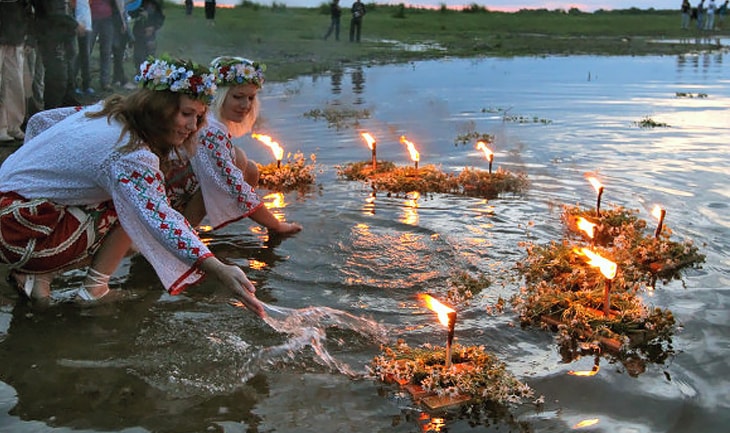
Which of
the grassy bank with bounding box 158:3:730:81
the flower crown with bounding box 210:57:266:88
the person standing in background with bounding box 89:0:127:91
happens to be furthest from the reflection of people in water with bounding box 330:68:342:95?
the flower crown with bounding box 210:57:266:88

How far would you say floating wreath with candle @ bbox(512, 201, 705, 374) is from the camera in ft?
15.7

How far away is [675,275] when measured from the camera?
237 inches

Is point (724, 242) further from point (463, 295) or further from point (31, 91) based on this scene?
point (31, 91)

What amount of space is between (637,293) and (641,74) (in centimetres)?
1961

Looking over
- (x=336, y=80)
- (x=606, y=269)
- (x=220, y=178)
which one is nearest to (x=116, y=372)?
(x=220, y=178)

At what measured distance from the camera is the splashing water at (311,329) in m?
4.62

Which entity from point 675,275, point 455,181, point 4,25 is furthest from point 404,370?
point 4,25

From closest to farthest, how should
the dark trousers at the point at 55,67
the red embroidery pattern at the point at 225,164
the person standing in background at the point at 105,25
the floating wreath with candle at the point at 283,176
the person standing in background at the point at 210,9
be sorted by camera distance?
1. the red embroidery pattern at the point at 225,164
2. the floating wreath with candle at the point at 283,176
3. the dark trousers at the point at 55,67
4. the person standing in background at the point at 105,25
5. the person standing in background at the point at 210,9

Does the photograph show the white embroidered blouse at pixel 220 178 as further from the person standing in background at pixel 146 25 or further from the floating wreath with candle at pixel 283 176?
the person standing in background at pixel 146 25

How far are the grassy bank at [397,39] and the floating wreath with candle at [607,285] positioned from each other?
14.7 m

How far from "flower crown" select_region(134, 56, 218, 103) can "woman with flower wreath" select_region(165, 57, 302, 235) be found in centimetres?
166

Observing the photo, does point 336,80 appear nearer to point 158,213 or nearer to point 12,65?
point 12,65

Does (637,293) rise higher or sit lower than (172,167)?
lower

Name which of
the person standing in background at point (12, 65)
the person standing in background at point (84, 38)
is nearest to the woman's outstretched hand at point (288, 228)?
the person standing in background at point (12, 65)
